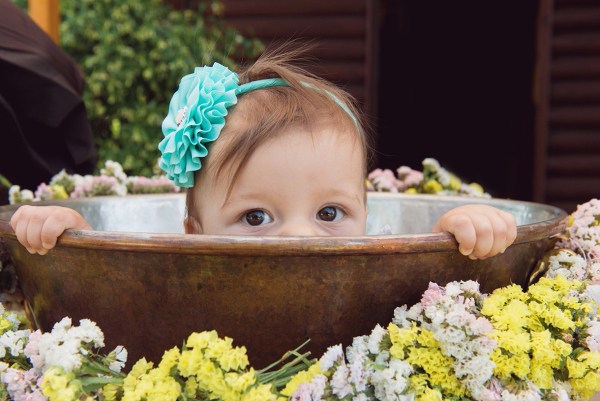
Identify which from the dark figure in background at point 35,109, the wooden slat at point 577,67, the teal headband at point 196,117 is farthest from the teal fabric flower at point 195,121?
the wooden slat at point 577,67

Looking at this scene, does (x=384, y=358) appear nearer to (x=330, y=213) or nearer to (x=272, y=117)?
(x=330, y=213)

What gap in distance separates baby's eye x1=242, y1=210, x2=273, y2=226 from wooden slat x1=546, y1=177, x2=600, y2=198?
3787mm

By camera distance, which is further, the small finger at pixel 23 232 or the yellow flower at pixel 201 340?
the small finger at pixel 23 232

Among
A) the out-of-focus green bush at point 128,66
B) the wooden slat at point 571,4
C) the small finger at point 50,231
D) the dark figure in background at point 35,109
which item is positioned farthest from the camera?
the wooden slat at point 571,4

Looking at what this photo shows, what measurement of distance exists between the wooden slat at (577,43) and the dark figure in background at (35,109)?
323 centimetres

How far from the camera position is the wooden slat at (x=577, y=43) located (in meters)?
4.64

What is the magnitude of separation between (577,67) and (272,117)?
3.71 meters

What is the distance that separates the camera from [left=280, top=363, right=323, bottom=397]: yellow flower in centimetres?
99

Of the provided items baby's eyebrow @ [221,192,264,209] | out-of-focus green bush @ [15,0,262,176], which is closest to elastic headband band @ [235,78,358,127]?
baby's eyebrow @ [221,192,264,209]

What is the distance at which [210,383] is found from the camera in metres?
0.96

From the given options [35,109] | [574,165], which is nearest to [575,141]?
[574,165]

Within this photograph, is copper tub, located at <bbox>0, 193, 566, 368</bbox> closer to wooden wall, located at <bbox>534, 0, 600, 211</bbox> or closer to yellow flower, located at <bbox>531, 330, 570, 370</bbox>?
yellow flower, located at <bbox>531, 330, 570, 370</bbox>

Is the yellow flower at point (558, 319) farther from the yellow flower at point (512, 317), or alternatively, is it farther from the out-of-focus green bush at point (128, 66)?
the out-of-focus green bush at point (128, 66)

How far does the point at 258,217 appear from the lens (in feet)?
4.68
